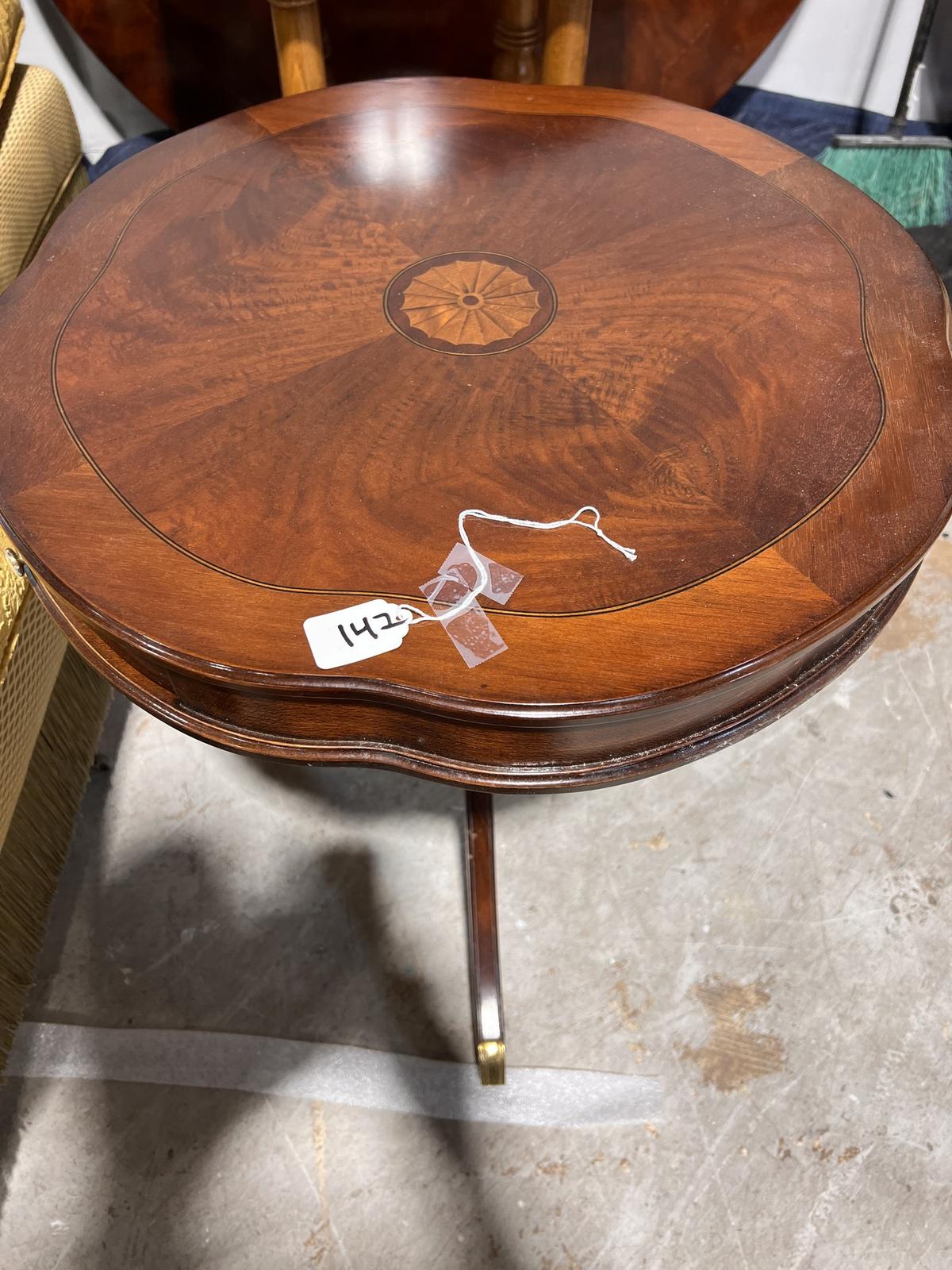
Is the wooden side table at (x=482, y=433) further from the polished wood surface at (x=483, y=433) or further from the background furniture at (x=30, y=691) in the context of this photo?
the background furniture at (x=30, y=691)

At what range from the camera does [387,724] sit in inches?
27.8

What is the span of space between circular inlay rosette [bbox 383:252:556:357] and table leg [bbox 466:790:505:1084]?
1.56ft

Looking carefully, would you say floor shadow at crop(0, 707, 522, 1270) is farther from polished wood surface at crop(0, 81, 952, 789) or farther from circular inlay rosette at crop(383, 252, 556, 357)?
circular inlay rosette at crop(383, 252, 556, 357)

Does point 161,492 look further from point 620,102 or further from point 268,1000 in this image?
point 620,102

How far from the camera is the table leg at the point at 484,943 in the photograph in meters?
1.05

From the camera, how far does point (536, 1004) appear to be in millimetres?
1128

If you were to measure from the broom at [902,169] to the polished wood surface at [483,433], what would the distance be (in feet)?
3.50

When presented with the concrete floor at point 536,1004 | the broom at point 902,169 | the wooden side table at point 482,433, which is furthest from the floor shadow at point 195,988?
the broom at point 902,169

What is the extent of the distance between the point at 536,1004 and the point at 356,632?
2.10ft

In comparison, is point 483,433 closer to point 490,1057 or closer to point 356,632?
point 356,632

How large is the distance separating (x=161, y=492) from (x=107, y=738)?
70 centimetres

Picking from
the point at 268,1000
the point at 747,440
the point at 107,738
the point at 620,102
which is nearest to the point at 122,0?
the point at 620,102

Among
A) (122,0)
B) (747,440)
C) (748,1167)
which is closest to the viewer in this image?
(747,440)

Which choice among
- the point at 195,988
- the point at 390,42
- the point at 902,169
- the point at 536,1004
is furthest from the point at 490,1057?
the point at 902,169
